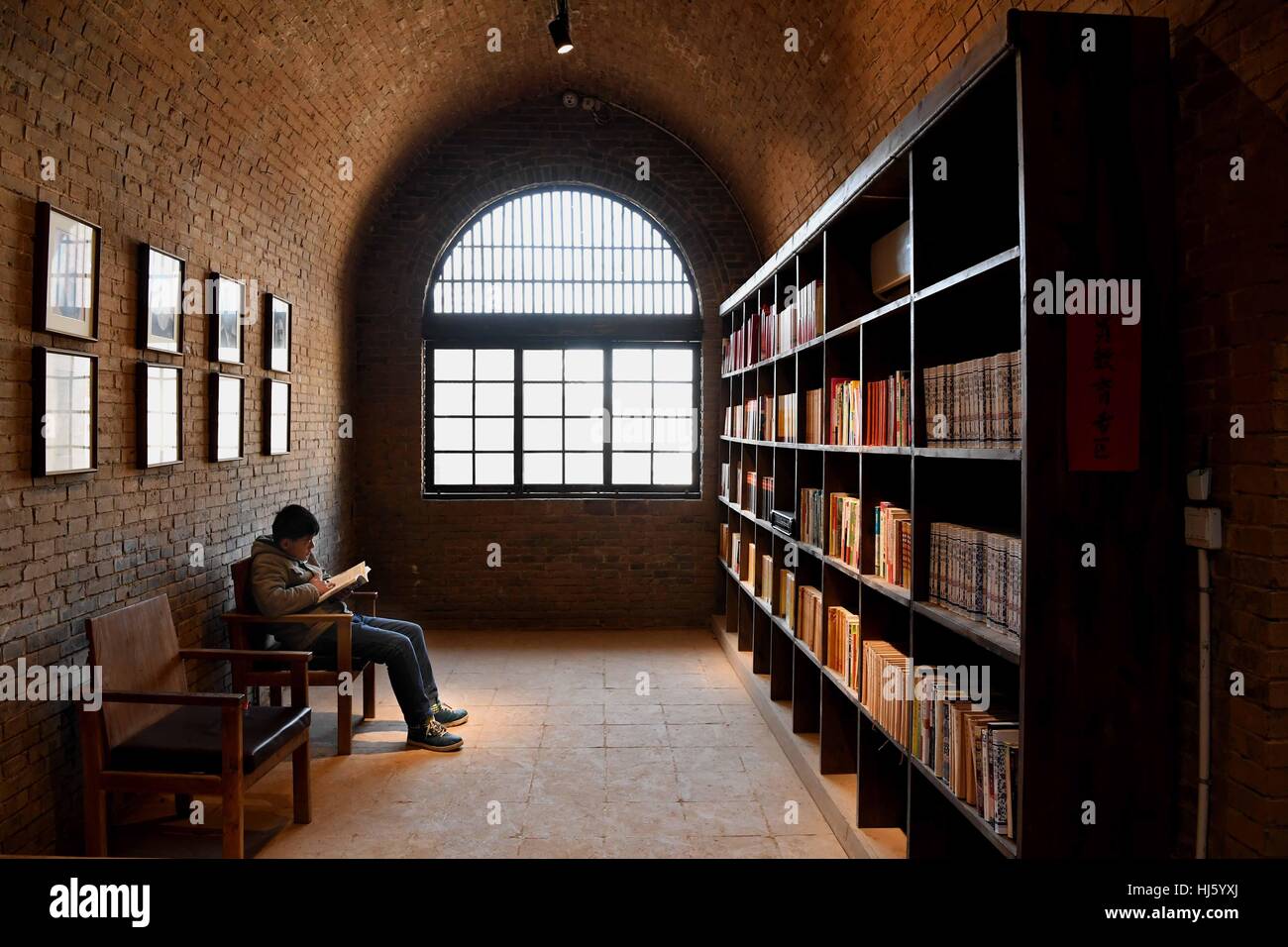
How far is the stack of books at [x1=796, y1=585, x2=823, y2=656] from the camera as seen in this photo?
4.38 m

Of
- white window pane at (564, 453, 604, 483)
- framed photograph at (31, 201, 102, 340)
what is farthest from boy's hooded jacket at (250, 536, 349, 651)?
white window pane at (564, 453, 604, 483)

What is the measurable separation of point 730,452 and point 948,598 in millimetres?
4466

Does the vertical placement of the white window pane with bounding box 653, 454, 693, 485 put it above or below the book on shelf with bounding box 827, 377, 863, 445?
below

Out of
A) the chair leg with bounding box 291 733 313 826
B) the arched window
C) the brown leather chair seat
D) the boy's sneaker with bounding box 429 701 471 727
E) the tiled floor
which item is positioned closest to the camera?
the brown leather chair seat

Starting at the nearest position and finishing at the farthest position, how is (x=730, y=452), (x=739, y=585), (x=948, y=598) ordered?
(x=948, y=598) → (x=739, y=585) → (x=730, y=452)

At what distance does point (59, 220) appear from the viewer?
3438 mm

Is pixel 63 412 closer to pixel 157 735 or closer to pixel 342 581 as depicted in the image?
pixel 157 735

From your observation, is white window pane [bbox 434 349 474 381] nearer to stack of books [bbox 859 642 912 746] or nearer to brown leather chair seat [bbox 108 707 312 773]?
brown leather chair seat [bbox 108 707 312 773]

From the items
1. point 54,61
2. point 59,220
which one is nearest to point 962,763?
point 59,220

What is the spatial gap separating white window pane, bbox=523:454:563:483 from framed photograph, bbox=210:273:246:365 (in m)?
3.18

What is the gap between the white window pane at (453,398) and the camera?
26.7 ft

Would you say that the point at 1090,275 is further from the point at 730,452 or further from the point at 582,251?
the point at 582,251

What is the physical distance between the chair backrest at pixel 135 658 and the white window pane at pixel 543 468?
4.32 meters

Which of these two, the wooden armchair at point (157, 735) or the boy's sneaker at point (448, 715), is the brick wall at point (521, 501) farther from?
the wooden armchair at point (157, 735)
